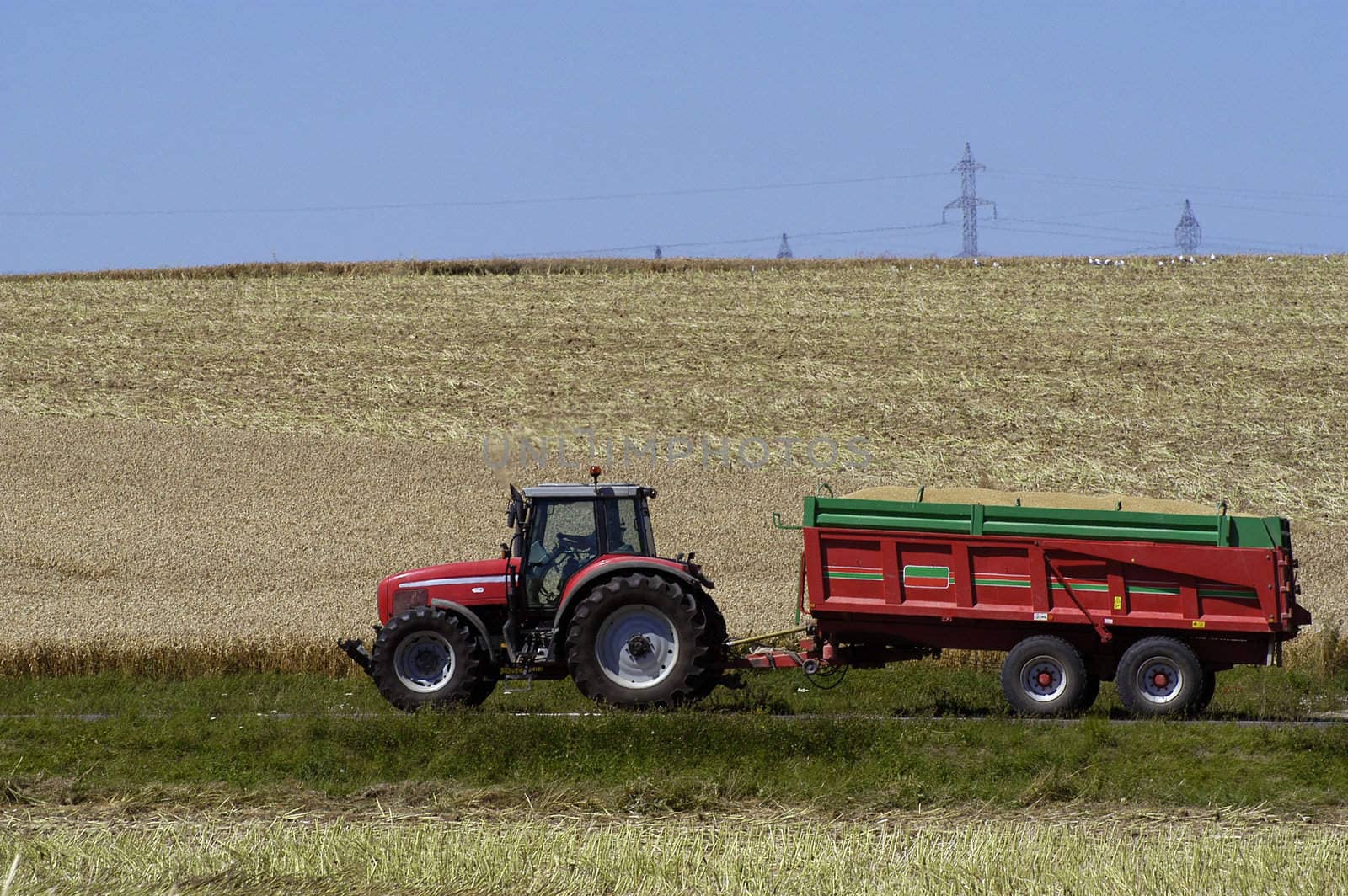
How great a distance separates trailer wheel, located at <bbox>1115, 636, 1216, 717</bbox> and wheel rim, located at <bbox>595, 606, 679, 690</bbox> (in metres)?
4.09

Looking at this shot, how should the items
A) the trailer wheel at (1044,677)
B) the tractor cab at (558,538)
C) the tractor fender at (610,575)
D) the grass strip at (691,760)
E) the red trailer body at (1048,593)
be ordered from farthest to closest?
the tractor cab at (558,538) → the trailer wheel at (1044,677) → the red trailer body at (1048,593) → the tractor fender at (610,575) → the grass strip at (691,760)

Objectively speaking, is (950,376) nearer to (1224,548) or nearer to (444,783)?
(1224,548)

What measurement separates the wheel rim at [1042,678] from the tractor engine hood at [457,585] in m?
4.79

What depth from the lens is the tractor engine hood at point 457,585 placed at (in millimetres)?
13844

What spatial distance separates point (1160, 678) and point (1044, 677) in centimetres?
102

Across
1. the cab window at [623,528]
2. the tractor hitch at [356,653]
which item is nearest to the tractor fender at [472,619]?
the tractor hitch at [356,653]

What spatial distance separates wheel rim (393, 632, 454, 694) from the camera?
13500 mm

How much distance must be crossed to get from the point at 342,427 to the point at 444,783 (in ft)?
64.7

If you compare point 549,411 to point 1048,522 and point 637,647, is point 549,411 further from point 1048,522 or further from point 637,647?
point 1048,522

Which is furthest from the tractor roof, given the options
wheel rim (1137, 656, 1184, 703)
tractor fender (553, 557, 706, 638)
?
wheel rim (1137, 656, 1184, 703)

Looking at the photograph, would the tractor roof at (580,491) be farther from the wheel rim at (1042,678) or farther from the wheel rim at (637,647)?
the wheel rim at (1042,678)

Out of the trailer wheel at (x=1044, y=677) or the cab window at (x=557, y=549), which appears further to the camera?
the cab window at (x=557, y=549)

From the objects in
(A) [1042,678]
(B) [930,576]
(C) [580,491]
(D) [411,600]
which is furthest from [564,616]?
(A) [1042,678]

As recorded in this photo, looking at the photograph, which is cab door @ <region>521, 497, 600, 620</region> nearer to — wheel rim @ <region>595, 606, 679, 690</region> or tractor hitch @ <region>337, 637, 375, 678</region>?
wheel rim @ <region>595, 606, 679, 690</region>
